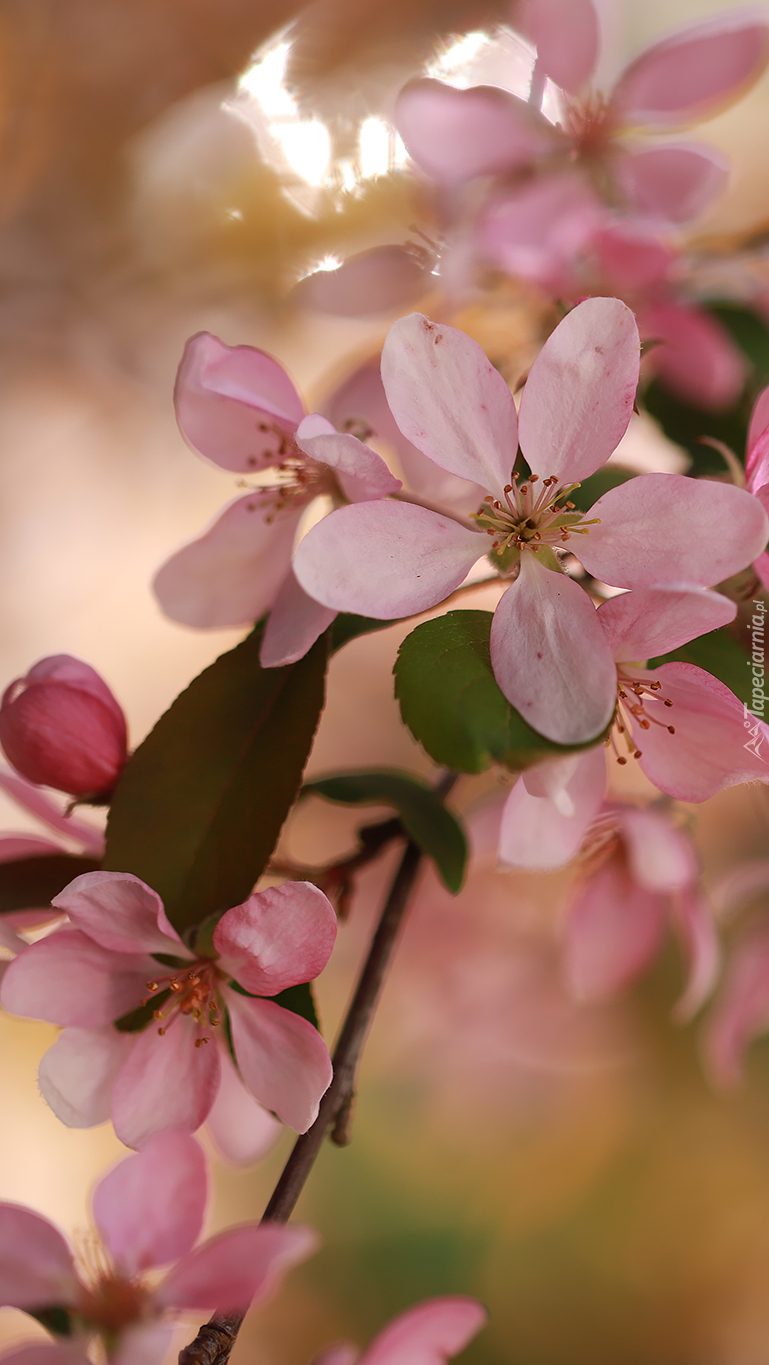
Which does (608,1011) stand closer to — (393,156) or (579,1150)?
(579,1150)

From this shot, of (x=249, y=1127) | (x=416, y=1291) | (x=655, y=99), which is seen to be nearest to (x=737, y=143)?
(x=655, y=99)

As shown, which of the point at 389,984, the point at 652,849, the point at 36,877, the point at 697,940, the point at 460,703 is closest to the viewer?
the point at 460,703

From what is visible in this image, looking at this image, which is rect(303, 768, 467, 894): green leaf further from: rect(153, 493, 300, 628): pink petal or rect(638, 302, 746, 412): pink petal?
rect(638, 302, 746, 412): pink petal

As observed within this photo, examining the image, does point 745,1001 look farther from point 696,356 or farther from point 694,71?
point 694,71

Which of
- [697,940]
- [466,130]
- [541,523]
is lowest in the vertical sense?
[697,940]

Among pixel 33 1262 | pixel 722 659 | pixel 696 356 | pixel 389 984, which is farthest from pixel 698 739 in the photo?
pixel 389 984

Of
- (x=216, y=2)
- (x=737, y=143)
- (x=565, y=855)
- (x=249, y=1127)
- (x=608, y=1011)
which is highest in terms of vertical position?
(x=216, y=2)

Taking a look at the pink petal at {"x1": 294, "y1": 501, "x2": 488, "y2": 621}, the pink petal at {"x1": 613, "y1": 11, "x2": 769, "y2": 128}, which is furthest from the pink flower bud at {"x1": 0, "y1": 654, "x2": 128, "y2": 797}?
the pink petal at {"x1": 613, "y1": 11, "x2": 769, "y2": 128}
